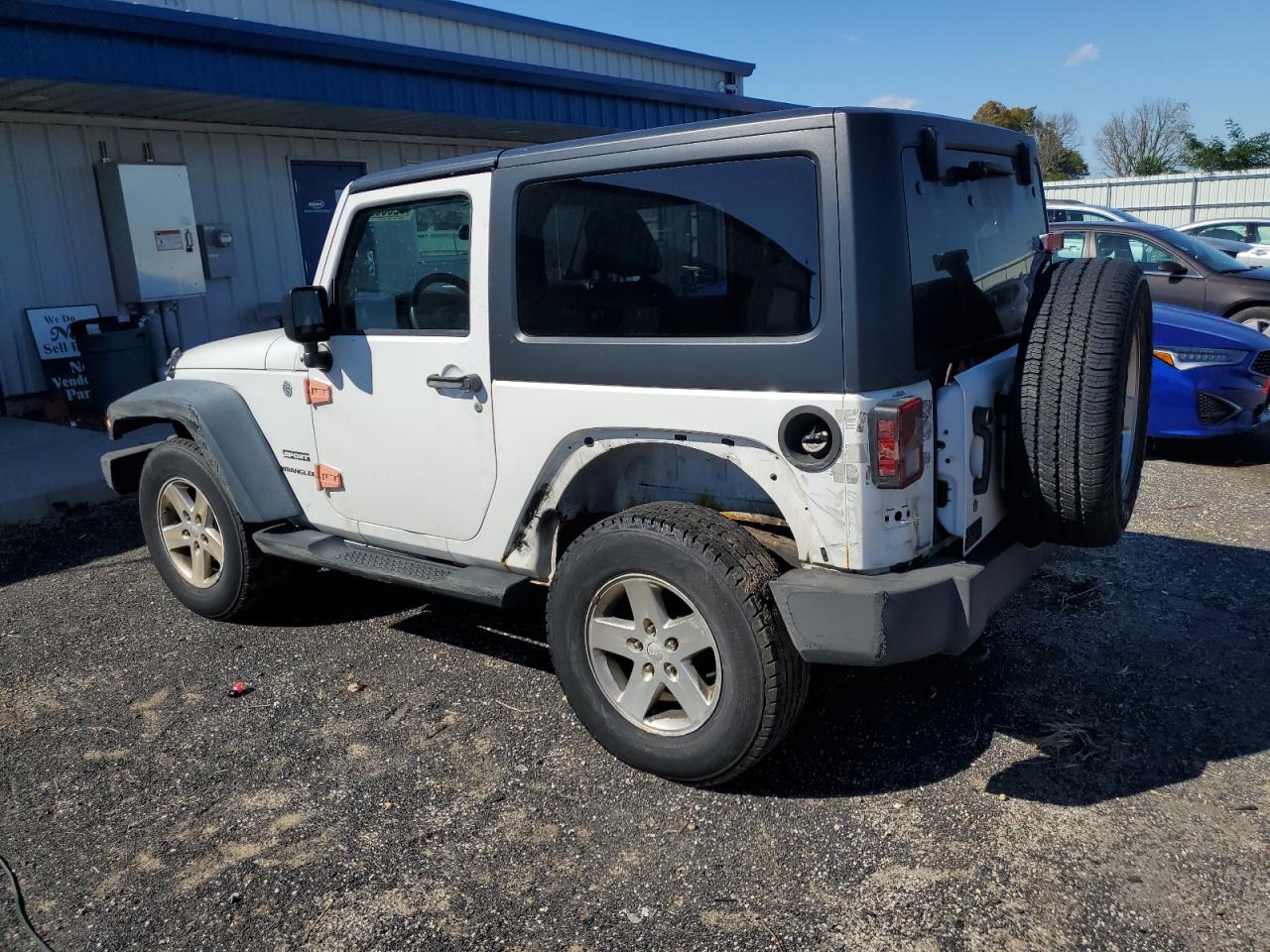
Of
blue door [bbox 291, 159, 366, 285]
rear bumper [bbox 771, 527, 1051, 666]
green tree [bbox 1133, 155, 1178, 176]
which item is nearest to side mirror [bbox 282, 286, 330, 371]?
rear bumper [bbox 771, 527, 1051, 666]

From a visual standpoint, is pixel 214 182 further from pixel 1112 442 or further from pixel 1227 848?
pixel 1227 848

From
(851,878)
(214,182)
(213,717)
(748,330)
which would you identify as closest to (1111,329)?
(748,330)

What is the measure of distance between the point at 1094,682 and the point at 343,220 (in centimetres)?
354

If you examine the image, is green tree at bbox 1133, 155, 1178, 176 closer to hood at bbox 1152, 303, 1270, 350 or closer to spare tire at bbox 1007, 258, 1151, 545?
hood at bbox 1152, 303, 1270, 350

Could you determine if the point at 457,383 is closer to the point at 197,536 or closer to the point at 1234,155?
the point at 197,536

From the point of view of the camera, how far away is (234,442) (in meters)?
4.48

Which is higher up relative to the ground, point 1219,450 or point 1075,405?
point 1075,405

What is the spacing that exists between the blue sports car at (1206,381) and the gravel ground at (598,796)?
258 centimetres

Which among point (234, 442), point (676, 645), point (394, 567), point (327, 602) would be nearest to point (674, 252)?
point (676, 645)

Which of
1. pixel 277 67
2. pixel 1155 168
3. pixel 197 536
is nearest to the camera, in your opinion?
pixel 197 536

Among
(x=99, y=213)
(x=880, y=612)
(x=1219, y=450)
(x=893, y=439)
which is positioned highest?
(x=99, y=213)

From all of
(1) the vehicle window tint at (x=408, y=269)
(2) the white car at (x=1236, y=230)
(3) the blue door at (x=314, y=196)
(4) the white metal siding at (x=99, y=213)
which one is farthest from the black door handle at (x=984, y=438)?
(2) the white car at (x=1236, y=230)

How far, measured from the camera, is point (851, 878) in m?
2.85

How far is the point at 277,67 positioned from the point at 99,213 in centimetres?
236
